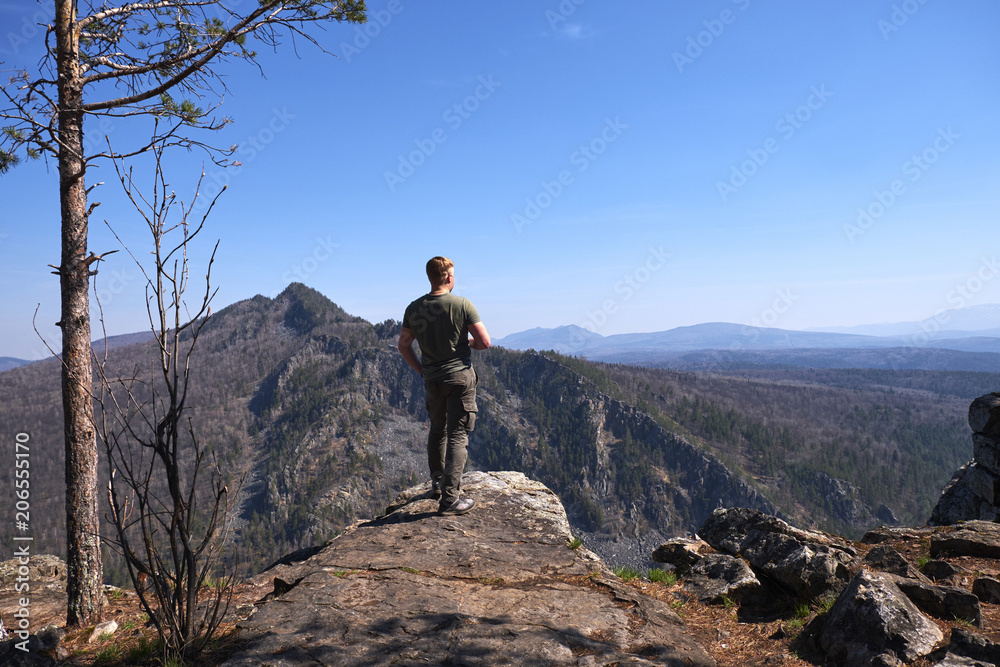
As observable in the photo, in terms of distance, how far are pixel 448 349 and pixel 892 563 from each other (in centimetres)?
668

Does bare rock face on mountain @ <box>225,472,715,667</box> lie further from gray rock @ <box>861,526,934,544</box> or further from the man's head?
gray rock @ <box>861,526,934,544</box>

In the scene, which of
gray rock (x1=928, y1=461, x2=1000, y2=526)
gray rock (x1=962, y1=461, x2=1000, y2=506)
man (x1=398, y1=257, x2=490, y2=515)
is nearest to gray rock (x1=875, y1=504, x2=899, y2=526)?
gray rock (x1=928, y1=461, x2=1000, y2=526)

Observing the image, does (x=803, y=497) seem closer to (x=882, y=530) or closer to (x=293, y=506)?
→ (x=293, y=506)

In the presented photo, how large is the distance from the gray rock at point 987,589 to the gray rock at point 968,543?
1749 millimetres

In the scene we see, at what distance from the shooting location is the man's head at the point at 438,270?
8047 millimetres

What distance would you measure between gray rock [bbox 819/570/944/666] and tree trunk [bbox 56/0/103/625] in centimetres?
943

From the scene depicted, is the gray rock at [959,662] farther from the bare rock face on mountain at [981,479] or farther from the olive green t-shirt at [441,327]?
the bare rock face on mountain at [981,479]

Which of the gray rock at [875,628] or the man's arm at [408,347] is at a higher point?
the man's arm at [408,347]

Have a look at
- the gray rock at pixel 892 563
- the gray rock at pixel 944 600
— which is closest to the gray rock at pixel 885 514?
the gray rock at pixel 892 563

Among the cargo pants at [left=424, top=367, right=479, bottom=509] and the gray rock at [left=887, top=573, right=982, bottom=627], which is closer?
the gray rock at [left=887, top=573, right=982, bottom=627]

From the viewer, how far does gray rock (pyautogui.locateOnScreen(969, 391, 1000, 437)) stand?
12.1 meters

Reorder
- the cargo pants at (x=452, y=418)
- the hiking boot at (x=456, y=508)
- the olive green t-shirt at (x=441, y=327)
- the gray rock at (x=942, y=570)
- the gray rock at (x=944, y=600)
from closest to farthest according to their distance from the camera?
the gray rock at (x=944, y=600) < the gray rock at (x=942, y=570) < the olive green t-shirt at (x=441, y=327) < the cargo pants at (x=452, y=418) < the hiking boot at (x=456, y=508)

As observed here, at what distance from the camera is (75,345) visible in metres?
7.58

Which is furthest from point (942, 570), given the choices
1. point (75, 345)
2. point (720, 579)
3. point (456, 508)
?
point (75, 345)
